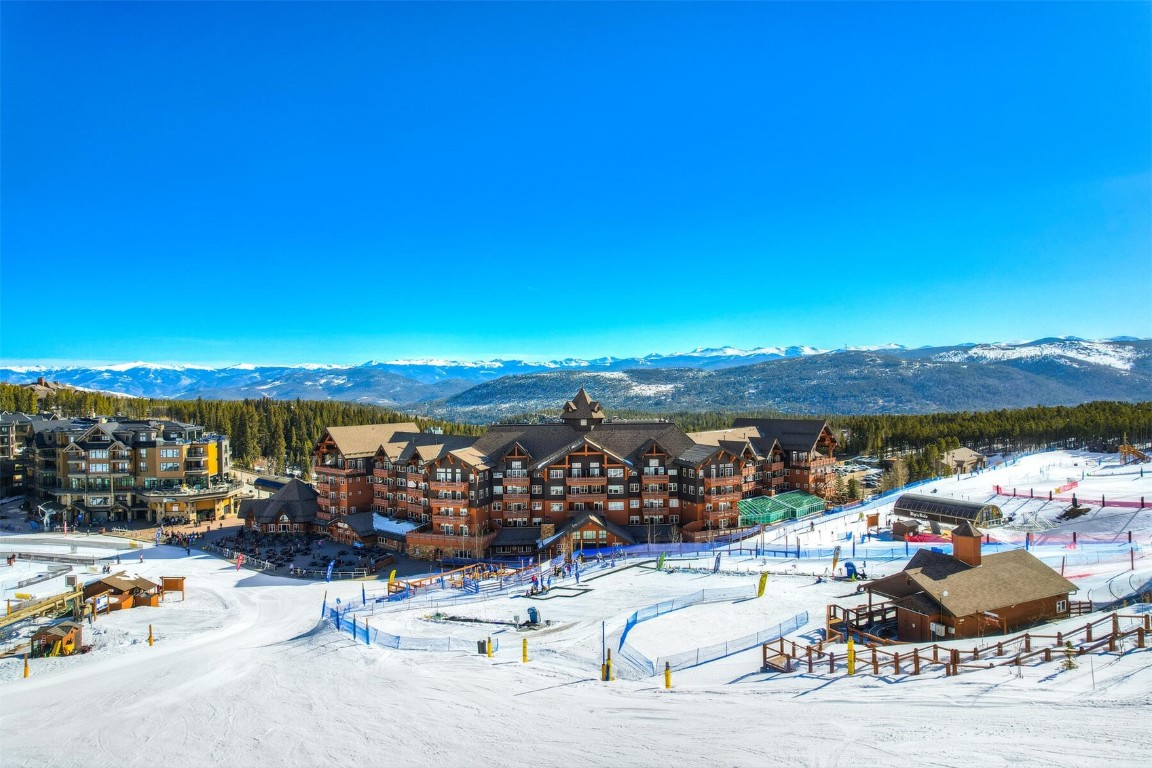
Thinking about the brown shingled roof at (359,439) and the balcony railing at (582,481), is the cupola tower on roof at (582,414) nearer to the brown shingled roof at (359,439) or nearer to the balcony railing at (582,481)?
the balcony railing at (582,481)

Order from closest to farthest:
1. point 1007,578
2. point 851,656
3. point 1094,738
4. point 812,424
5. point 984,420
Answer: point 1094,738 < point 851,656 < point 1007,578 < point 812,424 < point 984,420

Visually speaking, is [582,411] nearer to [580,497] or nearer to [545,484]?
[545,484]

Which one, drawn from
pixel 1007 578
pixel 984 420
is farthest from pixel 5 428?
pixel 984 420

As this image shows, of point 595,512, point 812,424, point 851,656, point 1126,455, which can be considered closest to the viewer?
point 851,656

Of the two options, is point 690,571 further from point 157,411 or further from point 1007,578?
point 157,411

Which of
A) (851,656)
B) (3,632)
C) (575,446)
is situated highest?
(575,446)

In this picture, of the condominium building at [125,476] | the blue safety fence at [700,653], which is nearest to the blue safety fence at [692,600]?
the blue safety fence at [700,653]

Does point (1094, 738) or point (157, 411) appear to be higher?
point (157, 411)
